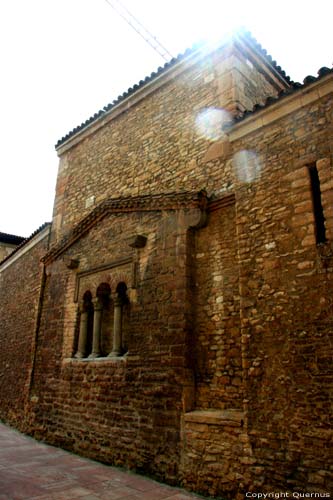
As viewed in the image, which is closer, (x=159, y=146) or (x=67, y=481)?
(x=67, y=481)

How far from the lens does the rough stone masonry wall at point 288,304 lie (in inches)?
171

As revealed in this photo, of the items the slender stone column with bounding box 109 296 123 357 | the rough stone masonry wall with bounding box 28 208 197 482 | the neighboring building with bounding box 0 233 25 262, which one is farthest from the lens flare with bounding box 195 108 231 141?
the neighboring building with bounding box 0 233 25 262

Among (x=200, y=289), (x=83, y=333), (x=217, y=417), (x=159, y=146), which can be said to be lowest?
A: (x=217, y=417)

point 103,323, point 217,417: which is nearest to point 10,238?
point 103,323

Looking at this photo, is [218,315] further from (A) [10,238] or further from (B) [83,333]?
(A) [10,238]

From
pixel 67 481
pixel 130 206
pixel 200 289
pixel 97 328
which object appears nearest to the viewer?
pixel 67 481

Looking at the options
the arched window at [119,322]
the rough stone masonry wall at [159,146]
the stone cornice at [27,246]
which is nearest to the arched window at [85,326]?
the arched window at [119,322]

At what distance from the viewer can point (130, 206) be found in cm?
764

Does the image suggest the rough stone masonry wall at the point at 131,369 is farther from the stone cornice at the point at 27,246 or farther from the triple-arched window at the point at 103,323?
the stone cornice at the point at 27,246

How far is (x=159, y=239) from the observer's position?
6.93 metres

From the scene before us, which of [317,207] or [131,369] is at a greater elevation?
[317,207]

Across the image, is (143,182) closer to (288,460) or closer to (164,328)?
(164,328)

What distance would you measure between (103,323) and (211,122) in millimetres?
4495

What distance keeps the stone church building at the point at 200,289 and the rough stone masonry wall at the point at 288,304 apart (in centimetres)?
2
